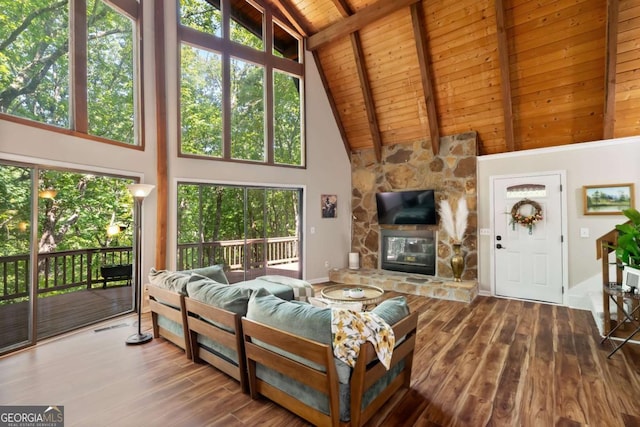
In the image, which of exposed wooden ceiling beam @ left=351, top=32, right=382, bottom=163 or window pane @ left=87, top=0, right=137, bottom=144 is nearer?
window pane @ left=87, top=0, right=137, bottom=144

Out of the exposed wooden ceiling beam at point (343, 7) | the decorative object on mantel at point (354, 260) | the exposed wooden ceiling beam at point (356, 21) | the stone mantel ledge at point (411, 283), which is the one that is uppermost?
the exposed wooden ceiling beam at point (343, 7)

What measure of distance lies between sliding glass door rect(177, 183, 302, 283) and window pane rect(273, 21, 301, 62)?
9.17ft

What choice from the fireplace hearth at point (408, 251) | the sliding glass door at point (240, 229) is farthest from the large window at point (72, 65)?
the fireplace hearth at point (408, 251)

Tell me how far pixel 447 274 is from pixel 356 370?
4.62 meters

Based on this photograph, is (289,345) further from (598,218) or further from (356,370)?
(598,218)

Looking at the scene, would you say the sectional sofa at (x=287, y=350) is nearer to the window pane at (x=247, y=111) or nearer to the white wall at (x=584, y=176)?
the window pane at (x=247, y=111)

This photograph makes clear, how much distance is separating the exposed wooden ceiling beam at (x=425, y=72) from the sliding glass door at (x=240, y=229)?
2.90 metres

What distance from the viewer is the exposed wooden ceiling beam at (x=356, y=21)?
4.79m

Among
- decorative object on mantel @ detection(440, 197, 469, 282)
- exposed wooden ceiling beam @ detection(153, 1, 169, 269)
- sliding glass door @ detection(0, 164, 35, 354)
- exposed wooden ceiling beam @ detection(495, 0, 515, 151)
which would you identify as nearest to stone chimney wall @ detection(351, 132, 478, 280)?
decorative object on mantel @ detection(440, 197, 469, 282)

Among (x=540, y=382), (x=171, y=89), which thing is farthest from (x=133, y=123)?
(x=540, y=382)

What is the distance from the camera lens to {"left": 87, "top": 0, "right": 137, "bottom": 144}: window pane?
3.88 meters

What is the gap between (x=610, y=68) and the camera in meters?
3.92

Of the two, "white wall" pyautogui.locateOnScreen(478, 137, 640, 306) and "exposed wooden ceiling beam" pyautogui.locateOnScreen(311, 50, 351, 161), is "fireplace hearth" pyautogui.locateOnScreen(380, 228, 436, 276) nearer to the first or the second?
"white wall" pyautogui.locateOnScreen(478, 137, 640, 306)

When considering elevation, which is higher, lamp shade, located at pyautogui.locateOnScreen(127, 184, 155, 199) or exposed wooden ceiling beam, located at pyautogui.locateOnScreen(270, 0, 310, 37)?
exposed wooden ceiling beam, located at pyautogui.locateOnScreen(270, 0, 310, 37)
